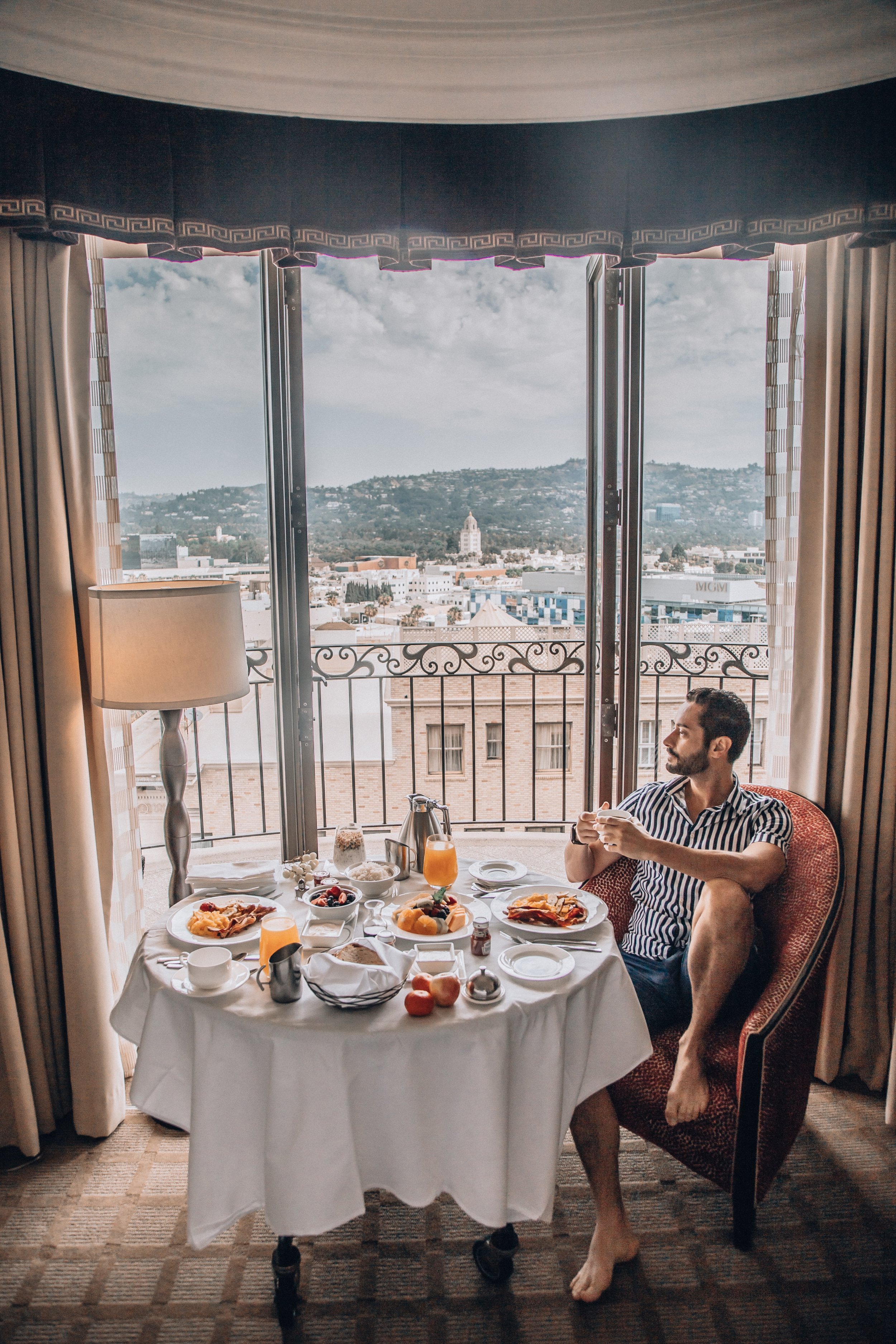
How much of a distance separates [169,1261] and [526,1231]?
2.67ft

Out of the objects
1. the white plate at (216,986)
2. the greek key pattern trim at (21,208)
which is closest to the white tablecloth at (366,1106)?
the white plate at (216,986)

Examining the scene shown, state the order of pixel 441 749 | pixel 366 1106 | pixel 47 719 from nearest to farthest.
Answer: pixel 366 1106
pixel 47 719
pixel 441 749

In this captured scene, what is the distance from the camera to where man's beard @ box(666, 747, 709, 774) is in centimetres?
198

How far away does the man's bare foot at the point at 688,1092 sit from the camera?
171cm

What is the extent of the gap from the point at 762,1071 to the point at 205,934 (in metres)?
1.22

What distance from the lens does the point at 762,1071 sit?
1.65 m

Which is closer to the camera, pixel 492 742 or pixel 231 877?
pixel 231 877

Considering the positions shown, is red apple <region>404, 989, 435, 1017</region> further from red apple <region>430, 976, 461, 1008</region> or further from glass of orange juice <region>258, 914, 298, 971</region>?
glass of orange juice <region>258, 914, 298, 971</region>

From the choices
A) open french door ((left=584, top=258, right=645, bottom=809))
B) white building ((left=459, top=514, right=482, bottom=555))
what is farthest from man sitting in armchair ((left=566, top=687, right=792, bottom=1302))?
white building ((left=459, top=514, right=482, bottom=555))

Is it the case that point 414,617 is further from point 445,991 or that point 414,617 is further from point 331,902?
point 445,991

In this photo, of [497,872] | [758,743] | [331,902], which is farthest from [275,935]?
[758,743]

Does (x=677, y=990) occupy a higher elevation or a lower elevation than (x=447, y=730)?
lower

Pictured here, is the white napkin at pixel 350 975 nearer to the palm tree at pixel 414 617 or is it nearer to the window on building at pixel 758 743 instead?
the palm tree at pixel 414 617

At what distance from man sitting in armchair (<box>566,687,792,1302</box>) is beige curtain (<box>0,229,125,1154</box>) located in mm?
Answer: 1367
